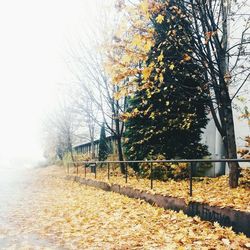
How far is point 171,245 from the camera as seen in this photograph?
245 inches

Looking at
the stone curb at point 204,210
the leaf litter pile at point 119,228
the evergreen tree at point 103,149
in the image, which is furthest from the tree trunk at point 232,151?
the evergreen tree at point 103,149

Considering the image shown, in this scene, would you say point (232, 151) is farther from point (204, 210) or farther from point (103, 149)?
point (103, 149)

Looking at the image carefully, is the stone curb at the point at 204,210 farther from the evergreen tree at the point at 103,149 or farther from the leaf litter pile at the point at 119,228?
the evergreen tree at the point at 103,149

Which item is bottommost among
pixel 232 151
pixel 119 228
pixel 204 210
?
pixel 119 228

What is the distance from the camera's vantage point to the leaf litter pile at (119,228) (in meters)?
6.34

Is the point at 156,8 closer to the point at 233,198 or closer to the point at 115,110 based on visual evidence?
the point at 233,198

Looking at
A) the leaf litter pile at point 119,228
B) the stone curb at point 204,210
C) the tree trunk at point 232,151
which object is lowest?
the leaf litter pile at point 119,228

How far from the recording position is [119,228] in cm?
786

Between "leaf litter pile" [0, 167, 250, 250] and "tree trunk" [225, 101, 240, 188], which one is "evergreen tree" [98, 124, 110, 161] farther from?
"tree trunk" [225, 101, 240, 188]

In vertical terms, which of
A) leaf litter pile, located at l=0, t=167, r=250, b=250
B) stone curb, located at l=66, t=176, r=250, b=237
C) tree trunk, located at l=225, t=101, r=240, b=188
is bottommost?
leaf litter pile, located at l=0, t=167, r=250, b=250

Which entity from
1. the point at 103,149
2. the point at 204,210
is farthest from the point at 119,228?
the point at 103,149

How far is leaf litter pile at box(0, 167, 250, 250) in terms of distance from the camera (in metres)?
6.34

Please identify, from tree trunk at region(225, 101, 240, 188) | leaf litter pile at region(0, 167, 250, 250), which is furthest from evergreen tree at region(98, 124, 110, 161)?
tree trunk at region(225, 101, 240, 188)

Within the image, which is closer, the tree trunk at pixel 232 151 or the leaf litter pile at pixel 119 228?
the leaf litter pile at pixel 119 228
